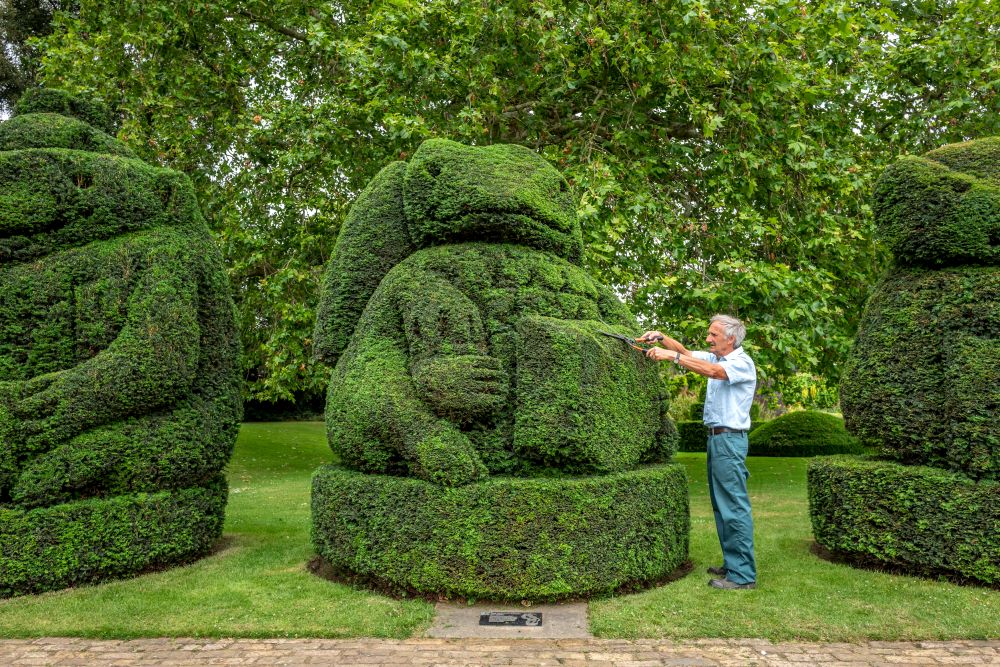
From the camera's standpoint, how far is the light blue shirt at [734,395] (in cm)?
576

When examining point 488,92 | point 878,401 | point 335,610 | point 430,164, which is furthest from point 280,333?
point 878,401

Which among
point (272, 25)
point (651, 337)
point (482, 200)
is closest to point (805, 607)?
point (651, 337)

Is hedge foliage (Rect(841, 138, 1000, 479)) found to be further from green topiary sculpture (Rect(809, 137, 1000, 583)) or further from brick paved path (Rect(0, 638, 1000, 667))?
brick paved path (Rect(0, 638, 1000, 667))

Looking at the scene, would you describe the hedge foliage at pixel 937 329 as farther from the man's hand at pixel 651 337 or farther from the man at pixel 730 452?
the man's hand at pixel 651 337

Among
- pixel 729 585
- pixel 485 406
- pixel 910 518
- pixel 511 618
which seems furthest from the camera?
pixel 910 518

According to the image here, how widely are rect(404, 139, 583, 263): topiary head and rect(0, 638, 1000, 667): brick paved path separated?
10.7 feet

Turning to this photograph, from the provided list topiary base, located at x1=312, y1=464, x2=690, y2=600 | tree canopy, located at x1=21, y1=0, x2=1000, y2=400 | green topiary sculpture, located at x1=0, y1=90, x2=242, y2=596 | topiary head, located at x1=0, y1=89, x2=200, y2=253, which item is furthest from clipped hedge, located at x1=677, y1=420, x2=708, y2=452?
topiary head, located at x1=0, y1=89, x2=200, y2=253

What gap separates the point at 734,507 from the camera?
226 inches

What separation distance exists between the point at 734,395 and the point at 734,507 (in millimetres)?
905

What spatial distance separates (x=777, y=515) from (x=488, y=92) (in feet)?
24.9

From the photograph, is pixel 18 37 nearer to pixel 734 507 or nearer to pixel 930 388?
pixel 734 507

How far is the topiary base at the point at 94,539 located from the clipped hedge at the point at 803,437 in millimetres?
16276

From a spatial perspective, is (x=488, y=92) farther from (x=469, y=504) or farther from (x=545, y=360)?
(x=469, y=504)

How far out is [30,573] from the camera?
554cm
